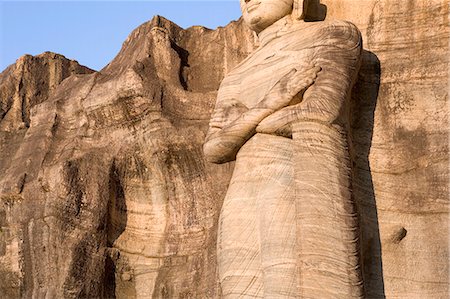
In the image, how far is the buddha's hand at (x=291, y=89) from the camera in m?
8.88

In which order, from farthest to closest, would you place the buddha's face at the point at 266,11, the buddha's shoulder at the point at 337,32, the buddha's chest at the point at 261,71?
1. the buddha's face at the point at 266,11
2. the buddha's chest at the point at 261,71
3. the buddha's shoulder at the point at 337,32

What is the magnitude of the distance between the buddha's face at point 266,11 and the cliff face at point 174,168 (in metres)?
0.71

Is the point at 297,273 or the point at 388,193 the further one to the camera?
the point at 388,193

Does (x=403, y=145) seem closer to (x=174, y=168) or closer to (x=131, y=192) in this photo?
(x=174, y=168)

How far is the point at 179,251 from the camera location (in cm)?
Result: 1096

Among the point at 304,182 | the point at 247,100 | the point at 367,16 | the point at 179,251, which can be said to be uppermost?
the point at 367,16

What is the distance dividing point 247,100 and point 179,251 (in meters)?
2.30

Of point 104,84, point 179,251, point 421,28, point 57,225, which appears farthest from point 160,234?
point 421,28

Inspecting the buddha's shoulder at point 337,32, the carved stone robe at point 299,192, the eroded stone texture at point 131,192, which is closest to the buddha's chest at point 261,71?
the carved stone robe at point 299,192

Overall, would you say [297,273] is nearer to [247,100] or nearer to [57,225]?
[247,100]

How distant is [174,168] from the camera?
11.0m

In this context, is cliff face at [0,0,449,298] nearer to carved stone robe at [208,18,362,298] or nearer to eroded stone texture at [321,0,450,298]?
eroded stone texture at [321,0,450,298]

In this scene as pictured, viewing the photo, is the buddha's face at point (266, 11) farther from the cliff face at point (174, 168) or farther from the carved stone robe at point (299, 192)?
the cliff face at point (174, 168)

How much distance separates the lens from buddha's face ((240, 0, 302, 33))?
31.7 feet
